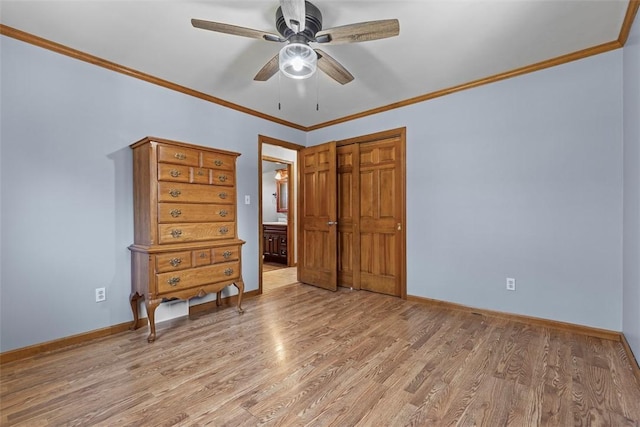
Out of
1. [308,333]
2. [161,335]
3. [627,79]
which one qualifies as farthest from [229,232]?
[627,79]

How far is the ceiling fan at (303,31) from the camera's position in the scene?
166cm

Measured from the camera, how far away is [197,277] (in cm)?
271

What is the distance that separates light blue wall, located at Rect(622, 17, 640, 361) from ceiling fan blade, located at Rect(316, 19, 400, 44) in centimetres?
166

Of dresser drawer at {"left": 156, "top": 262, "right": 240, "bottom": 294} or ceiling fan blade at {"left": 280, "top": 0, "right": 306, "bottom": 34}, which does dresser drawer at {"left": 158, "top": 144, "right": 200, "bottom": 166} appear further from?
ceiling fan blade at {"left": 280, "top": 0, "right": 306, "bottom": 34}

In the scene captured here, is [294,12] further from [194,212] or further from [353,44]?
[194,212]

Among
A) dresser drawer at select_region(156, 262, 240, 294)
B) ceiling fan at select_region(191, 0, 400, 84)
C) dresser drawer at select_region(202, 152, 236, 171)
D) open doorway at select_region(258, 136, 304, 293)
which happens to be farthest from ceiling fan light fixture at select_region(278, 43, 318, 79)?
open doorway at select_region(258, 136, 304, 293)

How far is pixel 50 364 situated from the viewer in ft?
6.82

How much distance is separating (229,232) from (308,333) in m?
1.30

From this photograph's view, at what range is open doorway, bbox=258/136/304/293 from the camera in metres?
5.00

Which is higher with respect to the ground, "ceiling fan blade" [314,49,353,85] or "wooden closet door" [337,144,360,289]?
"ceiling fan blade" [314,49,353,85]

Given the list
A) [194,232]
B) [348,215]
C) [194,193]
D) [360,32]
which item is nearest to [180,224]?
[194,232]

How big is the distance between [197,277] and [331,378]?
1.56 meters

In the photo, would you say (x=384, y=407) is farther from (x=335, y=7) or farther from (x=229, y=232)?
(x=335, y=7)

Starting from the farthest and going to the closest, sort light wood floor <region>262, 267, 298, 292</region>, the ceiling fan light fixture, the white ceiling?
light wood floor <region>262, 267, 298, 292</region>, the white ceiling, the ceiling fan light fixture
